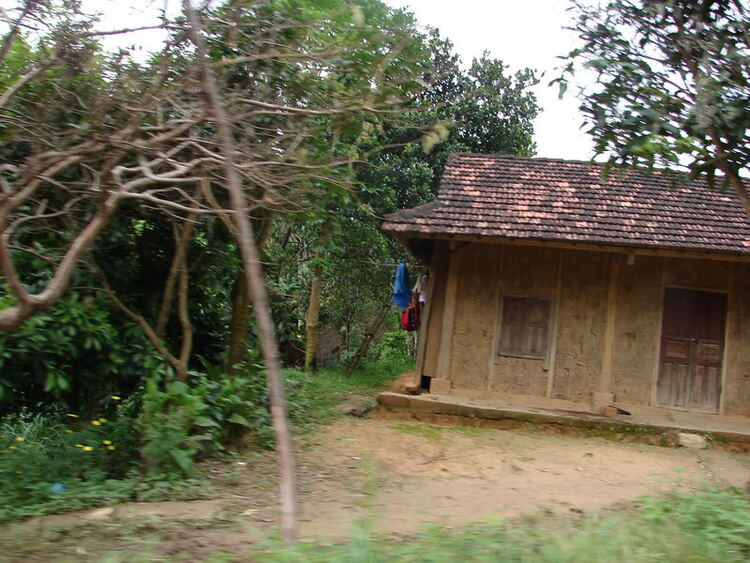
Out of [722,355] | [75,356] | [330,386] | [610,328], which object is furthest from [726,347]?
[75,356]

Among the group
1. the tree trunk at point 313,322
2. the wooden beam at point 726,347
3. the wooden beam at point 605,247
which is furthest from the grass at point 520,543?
the tree trunk at point 313,322

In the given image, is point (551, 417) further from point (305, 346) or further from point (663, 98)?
point (305, 346)

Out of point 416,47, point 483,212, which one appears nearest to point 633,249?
point 483,212

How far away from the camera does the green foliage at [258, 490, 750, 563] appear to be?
10.9 feet

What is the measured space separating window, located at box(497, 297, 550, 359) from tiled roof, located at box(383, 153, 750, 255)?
1.30 metres

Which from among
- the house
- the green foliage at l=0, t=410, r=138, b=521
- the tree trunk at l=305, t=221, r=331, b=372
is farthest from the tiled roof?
the green foliage at l=0, t=410, r=138, b=521

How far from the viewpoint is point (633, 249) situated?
9.41 meters

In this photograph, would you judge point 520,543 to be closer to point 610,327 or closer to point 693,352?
point 610,327

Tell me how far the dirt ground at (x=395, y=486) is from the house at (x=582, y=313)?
4.21ft

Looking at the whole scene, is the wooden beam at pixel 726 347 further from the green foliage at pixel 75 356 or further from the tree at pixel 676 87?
the green foliage at pixel 75 356

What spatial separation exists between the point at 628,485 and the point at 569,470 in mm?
686

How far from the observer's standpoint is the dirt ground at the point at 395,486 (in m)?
4.28

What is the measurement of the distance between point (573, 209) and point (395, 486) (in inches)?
230

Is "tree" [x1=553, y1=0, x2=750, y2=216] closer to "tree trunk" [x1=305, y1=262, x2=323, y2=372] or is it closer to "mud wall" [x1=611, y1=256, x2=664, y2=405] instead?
"mud wall" [x1=611, y1=256, x2=664, y2=405]
